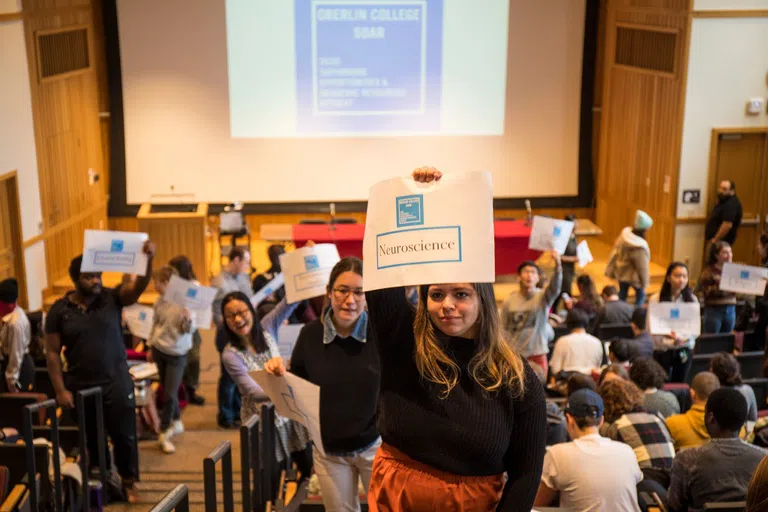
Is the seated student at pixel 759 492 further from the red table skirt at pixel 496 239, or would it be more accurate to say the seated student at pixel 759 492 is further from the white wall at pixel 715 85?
the white wall at pixel 715 85

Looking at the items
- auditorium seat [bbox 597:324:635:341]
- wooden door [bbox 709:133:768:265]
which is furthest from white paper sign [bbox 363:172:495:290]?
wooden door [bbox 709:133:768:265]

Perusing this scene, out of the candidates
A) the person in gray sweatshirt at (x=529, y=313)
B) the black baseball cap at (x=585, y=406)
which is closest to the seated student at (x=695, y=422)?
the black baseball cap at (x=585, y=406)

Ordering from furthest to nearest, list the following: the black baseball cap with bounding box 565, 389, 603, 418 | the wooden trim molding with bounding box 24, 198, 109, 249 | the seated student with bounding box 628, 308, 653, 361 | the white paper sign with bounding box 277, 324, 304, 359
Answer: the wooden trim molding with bounding box 24, 198, 109, 249, the seated student with bounding box 628, 308, 653, 361, the white paper sign with bounding box 277, 324, 304, 359, the black baseball cap with bounding box 565, 389, 603, 418

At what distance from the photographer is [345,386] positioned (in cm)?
361

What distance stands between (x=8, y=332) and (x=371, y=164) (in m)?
7.66

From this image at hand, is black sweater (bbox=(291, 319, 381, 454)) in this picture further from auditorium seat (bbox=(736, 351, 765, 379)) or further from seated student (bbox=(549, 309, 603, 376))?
auditorium seat (bbox=(736, 351, 765, 379))

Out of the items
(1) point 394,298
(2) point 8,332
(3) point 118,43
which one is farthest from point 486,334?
(3) point 118,43

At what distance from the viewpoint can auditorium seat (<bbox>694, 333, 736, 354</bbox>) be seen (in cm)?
731

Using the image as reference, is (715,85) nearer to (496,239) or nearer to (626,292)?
(626,292)

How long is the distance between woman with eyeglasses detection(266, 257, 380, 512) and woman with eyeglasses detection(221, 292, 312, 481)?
1028 millimetres

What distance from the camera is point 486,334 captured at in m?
2.46

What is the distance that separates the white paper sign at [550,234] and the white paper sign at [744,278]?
1313 millimetres

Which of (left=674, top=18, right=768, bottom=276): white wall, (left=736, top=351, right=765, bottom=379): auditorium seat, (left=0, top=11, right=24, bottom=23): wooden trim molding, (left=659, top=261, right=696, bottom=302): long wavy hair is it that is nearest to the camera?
(left=736, top=351, right=765, bottom=379): auditorium seat

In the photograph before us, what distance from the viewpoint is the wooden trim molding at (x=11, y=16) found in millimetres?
9680
